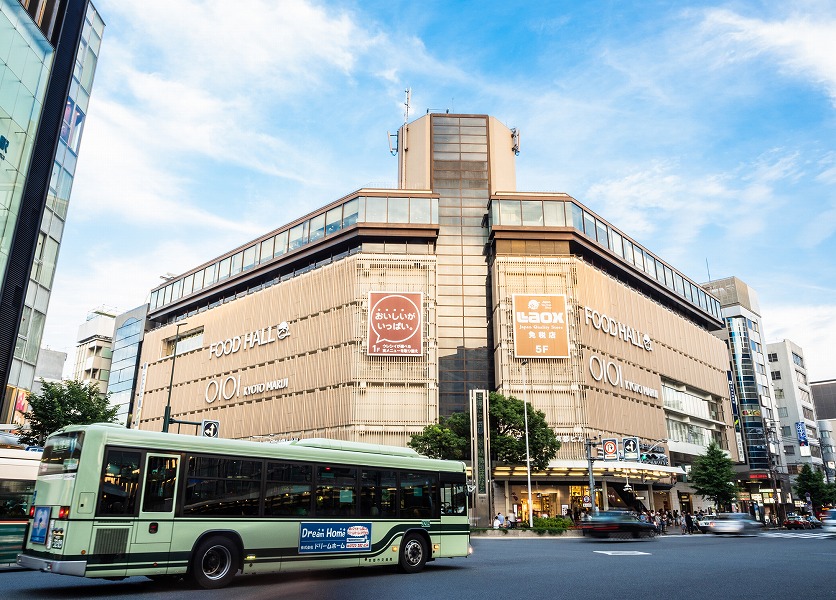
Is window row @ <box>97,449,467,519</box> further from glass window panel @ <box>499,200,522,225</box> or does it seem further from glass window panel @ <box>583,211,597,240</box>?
glass window panel @ <box>583,211,597,240</box>

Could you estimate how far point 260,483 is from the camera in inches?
527

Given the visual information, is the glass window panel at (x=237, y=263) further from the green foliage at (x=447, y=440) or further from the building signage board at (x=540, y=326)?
the green foliage at (x=447, y=440)

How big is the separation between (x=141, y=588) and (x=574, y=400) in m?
46.3

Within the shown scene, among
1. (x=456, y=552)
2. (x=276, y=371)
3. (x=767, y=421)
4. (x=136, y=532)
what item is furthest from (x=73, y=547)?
(x=767, y=421)

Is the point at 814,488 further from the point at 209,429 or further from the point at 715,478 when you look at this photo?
the point at 209,429

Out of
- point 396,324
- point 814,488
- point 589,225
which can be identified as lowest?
point 814,488

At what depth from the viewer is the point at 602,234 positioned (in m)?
65.9

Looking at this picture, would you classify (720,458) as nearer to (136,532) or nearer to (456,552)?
(456,552)

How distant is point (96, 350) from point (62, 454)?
102581 mm

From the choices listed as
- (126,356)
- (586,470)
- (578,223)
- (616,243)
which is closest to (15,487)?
(586,470)

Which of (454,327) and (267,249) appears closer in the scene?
(454,327)

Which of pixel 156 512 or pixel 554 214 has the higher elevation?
pixel 554 214

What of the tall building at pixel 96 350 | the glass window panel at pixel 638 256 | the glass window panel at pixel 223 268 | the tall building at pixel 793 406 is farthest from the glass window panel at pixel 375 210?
the tall building at pixel 793 406

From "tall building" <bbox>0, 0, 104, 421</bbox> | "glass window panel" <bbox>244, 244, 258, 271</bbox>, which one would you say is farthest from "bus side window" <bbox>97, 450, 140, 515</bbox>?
"glass window panel" <bbox>244, 244, 258, 271</bbox>
